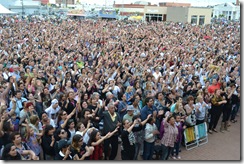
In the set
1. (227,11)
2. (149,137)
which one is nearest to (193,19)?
(227,11)

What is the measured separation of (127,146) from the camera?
5.65m

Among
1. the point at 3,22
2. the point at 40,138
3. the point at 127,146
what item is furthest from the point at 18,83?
the point at 3,22

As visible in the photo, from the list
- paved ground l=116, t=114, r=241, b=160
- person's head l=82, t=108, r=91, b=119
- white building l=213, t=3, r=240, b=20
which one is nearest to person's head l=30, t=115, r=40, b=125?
person's head l=82, t=108, r=91, b=119

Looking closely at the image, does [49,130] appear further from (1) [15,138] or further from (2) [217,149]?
(2) [217,149]

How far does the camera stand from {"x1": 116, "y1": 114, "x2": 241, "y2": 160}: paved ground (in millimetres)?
6461

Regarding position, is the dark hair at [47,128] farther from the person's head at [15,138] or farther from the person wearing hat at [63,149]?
the person's head at [15,138]

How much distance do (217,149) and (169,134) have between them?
1.83 metres

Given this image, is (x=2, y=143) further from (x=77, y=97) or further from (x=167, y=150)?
(x=167, y=150)

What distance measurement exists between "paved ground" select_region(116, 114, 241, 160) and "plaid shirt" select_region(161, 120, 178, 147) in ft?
2.91

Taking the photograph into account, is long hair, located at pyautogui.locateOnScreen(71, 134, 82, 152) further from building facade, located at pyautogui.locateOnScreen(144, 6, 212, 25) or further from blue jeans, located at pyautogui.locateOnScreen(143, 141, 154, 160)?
building facade, located at pyautogui.locateOnScreen(144, 6, 212, 25)

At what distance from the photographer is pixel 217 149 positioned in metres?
6.91

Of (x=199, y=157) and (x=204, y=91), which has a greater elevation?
(x=204, y=91)

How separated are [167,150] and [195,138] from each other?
4.01 feet

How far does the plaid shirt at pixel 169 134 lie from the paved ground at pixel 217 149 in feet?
2.91
